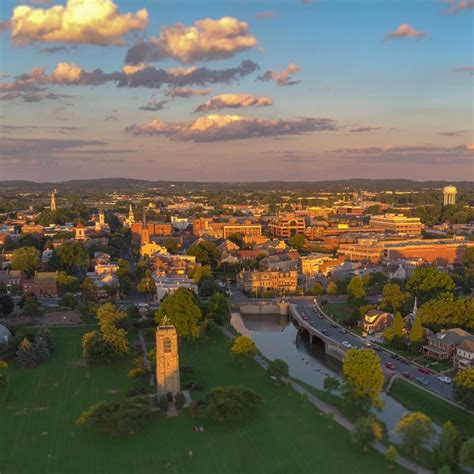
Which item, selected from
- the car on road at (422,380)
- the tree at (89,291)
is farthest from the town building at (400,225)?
the car on road at (422,380)

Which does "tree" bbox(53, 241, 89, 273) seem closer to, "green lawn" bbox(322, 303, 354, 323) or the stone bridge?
the stone bridge

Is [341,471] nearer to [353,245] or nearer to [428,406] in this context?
[428,406]

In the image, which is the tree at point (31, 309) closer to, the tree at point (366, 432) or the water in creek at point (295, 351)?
the water in creek at point (295, 351)

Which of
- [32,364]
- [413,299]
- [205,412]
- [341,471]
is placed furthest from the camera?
[413,299]

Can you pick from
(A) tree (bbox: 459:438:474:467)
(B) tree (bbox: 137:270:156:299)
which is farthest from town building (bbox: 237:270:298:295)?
(A) tree (bbox: 459:438:474:467)

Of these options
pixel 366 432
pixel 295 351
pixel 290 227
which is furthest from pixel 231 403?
pixel 290 227

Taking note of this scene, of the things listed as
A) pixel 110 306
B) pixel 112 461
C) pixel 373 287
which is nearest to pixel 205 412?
pixel 112 461
